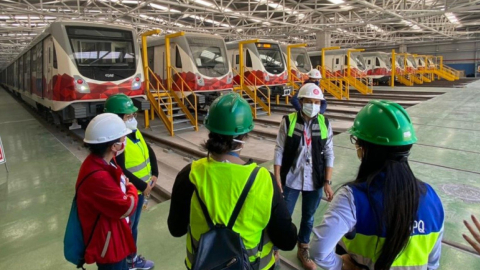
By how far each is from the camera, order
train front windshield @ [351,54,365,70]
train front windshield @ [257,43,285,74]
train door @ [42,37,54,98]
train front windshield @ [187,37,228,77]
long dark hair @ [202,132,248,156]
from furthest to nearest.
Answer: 1. train front windshield @ [351,54,365,70]
2. train front windshield @ [257,43,285,74]
3. train front windshield @ [187,37,228,77]
4. train door @ [42,37,54,98]
5. long dark hair @ [202,132,248,156]

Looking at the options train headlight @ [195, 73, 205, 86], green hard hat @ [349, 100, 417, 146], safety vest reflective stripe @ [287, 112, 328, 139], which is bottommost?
safety vest reflective stripe @ [287, 112, 328, 139]

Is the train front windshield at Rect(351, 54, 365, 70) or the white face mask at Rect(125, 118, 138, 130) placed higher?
the train front windshield at Rect(351, 54, 365, 70)

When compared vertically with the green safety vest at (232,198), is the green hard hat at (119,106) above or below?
above

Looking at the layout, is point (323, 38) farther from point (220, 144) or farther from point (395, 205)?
point (395, 205)

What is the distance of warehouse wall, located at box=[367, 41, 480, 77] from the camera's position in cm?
3697

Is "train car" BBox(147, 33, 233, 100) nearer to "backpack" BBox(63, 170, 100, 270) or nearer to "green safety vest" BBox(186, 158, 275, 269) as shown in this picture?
"backpack" BBox(63, 170, 100, 270)

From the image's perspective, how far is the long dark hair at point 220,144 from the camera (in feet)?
4.84

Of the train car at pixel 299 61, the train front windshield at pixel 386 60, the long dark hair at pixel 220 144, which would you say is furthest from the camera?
the train front windshield at pixel 386 60

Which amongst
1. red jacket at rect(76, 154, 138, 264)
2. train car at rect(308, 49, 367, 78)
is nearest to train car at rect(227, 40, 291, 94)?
train car at rect(308, 49, 367, 78)

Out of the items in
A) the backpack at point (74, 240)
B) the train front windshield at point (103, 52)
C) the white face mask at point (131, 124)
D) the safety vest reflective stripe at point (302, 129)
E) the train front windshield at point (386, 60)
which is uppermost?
the train front windshield at point (386, 60)

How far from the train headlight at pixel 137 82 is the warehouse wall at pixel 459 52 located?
40259 mm

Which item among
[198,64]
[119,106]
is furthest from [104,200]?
[198,64]

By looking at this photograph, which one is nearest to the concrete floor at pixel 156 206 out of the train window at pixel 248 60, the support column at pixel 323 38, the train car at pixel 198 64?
the train car at pixel 198 64

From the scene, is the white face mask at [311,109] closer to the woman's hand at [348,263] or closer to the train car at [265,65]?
the woman's hand at [348,263]
